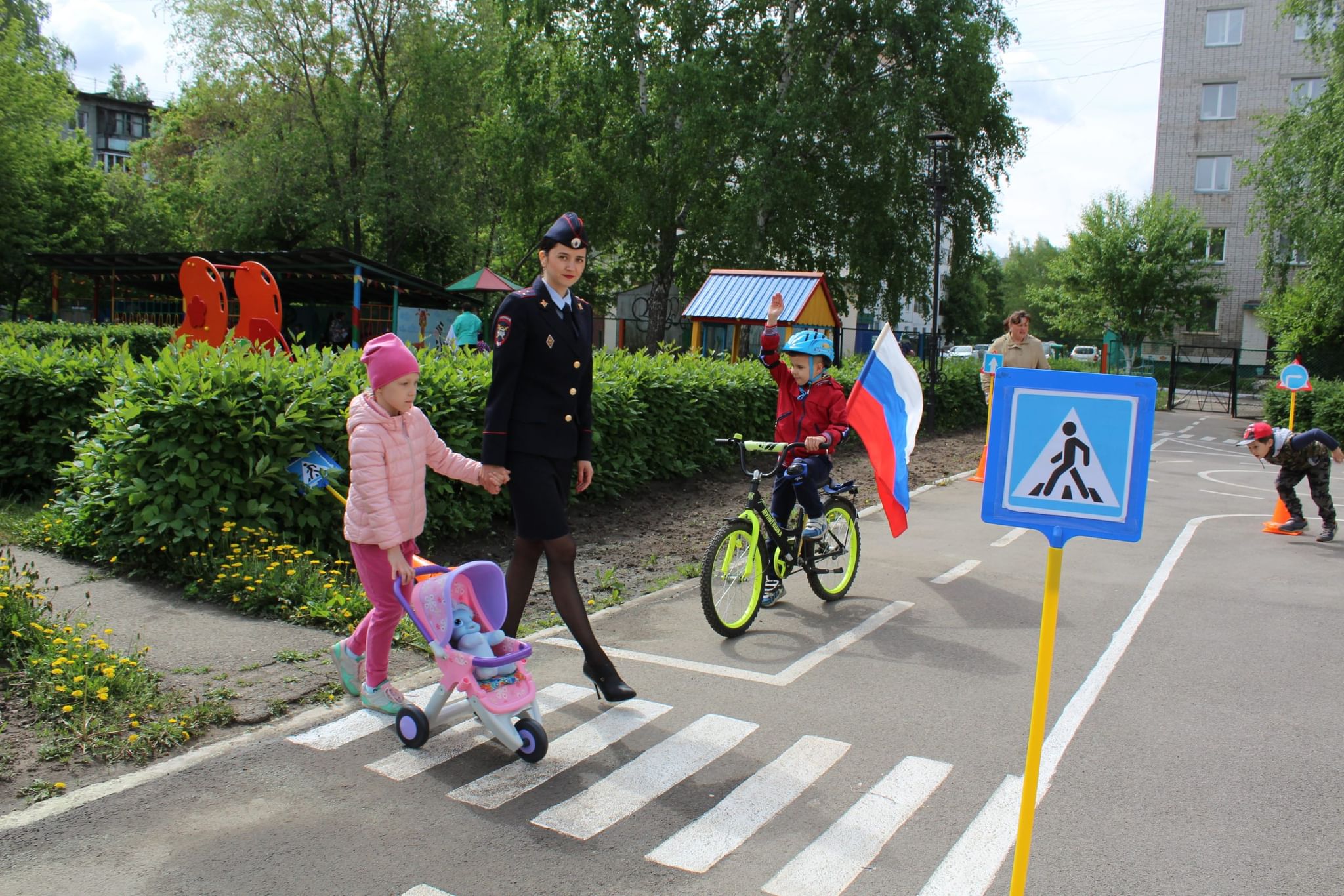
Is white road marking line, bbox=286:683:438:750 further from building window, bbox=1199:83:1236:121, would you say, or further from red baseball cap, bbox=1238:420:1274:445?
building window, bbox=1199:83:1236:121

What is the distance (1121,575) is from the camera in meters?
8.12

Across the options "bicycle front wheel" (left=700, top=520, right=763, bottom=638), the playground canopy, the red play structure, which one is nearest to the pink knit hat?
"bicycle front wheel" (left=700, top=520, right=763, bottom=638)

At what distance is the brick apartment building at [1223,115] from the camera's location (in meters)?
42.5

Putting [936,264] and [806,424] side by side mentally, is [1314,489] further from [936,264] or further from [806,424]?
[936,264]

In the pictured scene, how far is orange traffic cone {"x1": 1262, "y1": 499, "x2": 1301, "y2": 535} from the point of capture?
410 inches

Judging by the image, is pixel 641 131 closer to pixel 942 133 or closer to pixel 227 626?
pixel 942 133

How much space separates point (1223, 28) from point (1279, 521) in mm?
41155

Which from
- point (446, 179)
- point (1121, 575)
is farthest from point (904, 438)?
point (446, 179)

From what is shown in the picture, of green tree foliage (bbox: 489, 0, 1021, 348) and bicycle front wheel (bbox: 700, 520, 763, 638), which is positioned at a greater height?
green tree foliage (bbox: 489, 0, 1021, 348)

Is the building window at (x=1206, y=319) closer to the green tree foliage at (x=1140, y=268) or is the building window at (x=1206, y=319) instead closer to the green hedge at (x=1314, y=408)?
the green tree foliage at (x=1140, y=268)

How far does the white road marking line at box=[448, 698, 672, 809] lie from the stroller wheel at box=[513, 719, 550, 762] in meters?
0.05

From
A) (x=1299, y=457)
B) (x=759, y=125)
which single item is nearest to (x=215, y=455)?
(x=1299, y=457)

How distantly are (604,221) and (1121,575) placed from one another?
78.0ft

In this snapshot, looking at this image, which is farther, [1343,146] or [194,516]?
[1343,146]
